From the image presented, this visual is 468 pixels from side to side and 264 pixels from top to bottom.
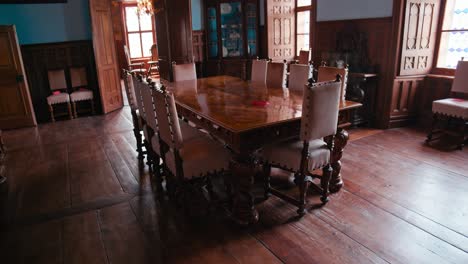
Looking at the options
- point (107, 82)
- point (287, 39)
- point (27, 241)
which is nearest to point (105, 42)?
point (107, 82)

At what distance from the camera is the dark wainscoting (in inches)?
213

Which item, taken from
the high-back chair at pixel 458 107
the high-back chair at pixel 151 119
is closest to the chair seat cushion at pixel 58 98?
the high-back chair at pixel 151 119

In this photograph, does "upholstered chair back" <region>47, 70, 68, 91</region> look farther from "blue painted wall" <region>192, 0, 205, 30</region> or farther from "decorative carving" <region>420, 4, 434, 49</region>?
"decorative carving" <region>420, 4, 434, 49</region>

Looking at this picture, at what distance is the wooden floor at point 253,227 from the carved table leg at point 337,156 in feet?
0.32

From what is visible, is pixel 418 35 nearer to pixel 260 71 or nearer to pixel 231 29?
pixel 260 71

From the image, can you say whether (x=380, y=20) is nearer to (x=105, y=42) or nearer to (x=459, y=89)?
(x=459, y=89)

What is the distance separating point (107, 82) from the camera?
5.93 metres

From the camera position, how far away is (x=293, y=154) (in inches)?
92.0

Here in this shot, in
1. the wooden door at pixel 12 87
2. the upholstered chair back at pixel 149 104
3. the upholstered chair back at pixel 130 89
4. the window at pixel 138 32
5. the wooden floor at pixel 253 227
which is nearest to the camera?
the wooden floor at pixel 253 227

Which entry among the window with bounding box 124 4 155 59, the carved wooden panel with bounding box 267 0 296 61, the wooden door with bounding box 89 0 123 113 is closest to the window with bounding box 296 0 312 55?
the carved wooden panel with bounding box 267 0 296 61

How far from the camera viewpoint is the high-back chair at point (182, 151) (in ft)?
7.18

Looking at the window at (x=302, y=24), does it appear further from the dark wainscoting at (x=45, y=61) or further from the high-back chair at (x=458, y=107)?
the dark wainscoting at (x=45, y=61)

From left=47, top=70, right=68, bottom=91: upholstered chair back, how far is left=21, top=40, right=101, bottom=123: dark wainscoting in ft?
0.38

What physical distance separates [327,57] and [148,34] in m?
7.40
